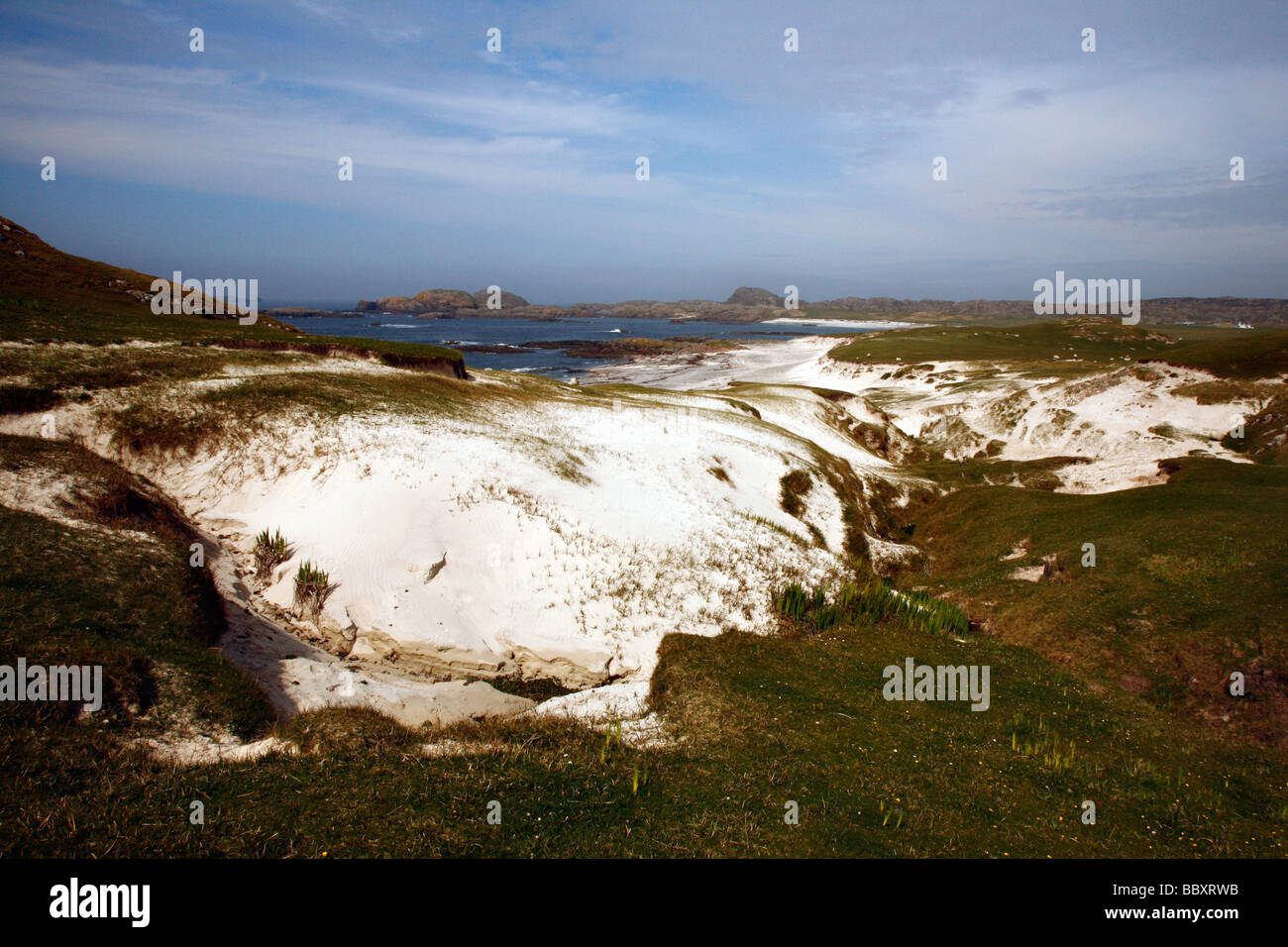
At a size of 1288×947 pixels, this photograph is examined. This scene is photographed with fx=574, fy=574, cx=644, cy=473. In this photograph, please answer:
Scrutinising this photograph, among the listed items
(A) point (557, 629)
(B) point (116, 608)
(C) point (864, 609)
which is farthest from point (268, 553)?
(C) point (864, 609)

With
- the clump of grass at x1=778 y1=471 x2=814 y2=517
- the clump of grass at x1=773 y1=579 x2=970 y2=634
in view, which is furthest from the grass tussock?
the clump of grass at x1=778 y1=471 x2=814 y2=517

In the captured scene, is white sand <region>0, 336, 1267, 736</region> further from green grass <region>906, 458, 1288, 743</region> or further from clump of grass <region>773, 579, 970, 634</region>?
green grass <region>906, 458, 1288, 743</region>

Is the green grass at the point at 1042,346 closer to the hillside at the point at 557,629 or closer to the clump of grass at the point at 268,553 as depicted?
the hillside at the point at 557,629

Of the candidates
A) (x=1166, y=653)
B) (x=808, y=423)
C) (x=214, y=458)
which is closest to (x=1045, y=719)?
(x=1166, y=653)

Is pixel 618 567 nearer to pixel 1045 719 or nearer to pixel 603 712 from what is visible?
pixel 603 712

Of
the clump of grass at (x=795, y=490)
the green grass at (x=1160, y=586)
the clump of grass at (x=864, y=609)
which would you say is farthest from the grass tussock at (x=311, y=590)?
the green grass at (x=1160, y=586)

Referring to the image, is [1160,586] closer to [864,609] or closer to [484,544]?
[864,609]
